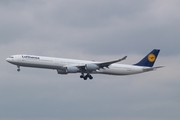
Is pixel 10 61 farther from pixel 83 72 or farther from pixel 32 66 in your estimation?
pixel 83 72

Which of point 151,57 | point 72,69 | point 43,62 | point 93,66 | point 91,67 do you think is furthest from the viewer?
point 151,57

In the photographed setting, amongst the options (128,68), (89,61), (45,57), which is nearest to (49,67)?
(45,57)

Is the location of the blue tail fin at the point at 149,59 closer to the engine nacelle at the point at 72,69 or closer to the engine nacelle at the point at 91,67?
the engine nacelle at the point at 91,67

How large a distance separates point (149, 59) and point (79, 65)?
59.0 ft

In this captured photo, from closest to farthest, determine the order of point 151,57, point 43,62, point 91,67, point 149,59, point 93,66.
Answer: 1. point 43,62
2. point 91,67
3. point 93,66
4. point 149,59
5. point 151,57

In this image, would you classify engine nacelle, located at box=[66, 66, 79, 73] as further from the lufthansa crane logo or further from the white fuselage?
the lufthansa crane logo

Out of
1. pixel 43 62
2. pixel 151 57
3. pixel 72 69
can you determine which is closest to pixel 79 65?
pixel 72 69

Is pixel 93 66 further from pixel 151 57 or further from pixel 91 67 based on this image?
pixel 151 57

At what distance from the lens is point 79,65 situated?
10369 centimetres

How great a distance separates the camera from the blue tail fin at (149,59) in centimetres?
11334

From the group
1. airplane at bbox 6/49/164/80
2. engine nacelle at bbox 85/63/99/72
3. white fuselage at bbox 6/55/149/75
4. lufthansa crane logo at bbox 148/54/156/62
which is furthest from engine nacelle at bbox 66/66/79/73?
lufthansa crane logo at bbox 148/54/156/62

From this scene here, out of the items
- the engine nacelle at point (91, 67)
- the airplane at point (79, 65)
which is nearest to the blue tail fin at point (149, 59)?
the airplane at point (79, 65)

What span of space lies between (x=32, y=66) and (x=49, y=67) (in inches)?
122

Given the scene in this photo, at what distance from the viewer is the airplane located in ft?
329
